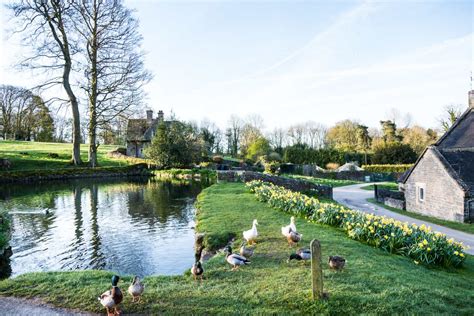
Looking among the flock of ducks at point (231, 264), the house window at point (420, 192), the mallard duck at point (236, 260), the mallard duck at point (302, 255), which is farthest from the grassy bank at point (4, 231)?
the house window at point (420, 192)

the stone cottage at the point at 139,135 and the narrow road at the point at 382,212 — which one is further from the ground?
the stone cottage at the point at 139,135

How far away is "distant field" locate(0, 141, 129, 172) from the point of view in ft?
143

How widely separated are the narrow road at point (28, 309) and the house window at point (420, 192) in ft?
64.1

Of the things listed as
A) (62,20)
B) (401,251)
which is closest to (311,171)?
(62,20)

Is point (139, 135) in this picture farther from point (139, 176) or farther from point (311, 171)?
point (311, 171)

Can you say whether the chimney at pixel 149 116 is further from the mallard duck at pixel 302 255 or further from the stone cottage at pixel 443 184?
the mallard duck at pixel 302 255

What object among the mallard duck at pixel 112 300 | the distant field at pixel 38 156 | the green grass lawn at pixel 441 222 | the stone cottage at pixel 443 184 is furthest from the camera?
the distant field at pixel 38 156

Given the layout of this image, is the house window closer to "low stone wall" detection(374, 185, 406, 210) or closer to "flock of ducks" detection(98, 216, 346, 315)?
"low stone wall" detection(374, 185, 406, 210)

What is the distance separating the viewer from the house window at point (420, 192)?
2124 cm

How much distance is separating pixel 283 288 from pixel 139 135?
55.5 metres

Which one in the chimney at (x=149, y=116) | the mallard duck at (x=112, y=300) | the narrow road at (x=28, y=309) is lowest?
the narrow road at (x=28, y=309)

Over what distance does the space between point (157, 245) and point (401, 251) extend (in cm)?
848

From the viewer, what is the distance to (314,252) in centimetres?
698

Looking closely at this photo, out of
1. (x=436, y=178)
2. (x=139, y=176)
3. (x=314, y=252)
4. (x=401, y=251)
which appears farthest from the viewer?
(x=139, y=176)
